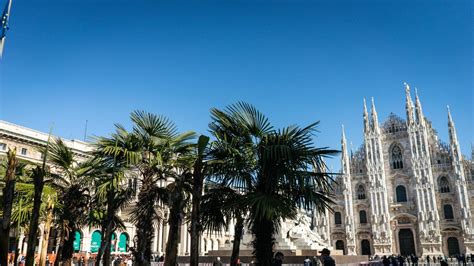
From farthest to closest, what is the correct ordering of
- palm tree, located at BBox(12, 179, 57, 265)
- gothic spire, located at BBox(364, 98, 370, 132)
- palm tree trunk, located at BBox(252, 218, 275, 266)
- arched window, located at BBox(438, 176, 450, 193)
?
gothic spire, located at BBox(364, 98, 370, 132) < arched window, located at BBox(438, 176, 450, 193) < palm tree, located at BBox(12, 179, 57, 265) < palm tree trunk, located at BBox(252, 218, 275, 266)

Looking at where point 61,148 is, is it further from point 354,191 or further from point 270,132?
point 354,191

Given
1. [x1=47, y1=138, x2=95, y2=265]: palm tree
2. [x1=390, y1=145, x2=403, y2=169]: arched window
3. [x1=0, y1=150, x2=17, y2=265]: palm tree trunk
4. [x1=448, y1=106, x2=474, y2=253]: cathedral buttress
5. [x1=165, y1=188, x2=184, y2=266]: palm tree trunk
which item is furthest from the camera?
[x1=390, y1=145, x2=403, y2=169]: arched window

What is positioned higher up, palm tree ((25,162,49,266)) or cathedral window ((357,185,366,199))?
cathedral window ((357,185,366,199))

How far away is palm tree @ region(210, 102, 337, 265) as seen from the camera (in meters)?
8.98

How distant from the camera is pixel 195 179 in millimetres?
10109

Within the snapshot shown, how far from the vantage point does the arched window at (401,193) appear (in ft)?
169

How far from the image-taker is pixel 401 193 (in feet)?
170

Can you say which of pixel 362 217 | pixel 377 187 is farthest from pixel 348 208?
pixel 377 187

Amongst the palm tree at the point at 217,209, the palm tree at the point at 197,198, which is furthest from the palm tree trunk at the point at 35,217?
the palm tree at the point at 217,209

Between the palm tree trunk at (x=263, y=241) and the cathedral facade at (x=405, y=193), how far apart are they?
45457mm

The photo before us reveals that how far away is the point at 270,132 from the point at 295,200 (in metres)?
2.05

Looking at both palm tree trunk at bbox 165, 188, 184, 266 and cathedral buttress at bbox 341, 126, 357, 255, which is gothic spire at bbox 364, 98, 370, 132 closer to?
cathedral buttress at bbox 341, 126, 357, 255

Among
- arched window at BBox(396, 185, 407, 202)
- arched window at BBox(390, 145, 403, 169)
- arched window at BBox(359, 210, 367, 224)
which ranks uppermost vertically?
arched window at BBox(390, 145, 403, 169)

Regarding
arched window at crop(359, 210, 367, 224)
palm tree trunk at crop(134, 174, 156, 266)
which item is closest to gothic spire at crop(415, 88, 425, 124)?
arched window at crop(359, 210, 367, 224)
